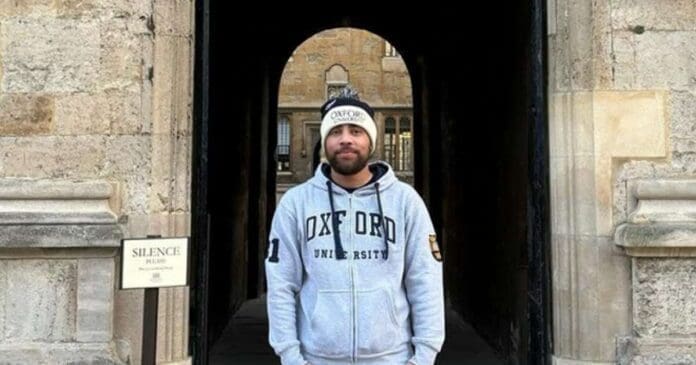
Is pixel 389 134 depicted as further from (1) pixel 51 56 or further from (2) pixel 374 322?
(2) pixel 374 322

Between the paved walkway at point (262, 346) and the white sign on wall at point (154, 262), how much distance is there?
10.7 feet

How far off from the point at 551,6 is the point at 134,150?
7.89 feet

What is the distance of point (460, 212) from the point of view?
9.20 metres

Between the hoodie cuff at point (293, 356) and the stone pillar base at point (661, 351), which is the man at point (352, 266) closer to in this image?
the hoodie cuff at point (293, 356)

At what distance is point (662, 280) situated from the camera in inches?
147

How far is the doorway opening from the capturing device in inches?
160

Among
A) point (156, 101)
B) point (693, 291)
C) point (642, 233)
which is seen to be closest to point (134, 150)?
point (156, 101)

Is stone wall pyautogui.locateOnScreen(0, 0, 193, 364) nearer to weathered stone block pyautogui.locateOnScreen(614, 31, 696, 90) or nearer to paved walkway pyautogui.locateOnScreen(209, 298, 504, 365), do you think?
weathered stone block pyautogui.locateOnScreen(614, 31, 696, 90)

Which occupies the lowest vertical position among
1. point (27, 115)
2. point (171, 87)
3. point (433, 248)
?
point (433, 248)

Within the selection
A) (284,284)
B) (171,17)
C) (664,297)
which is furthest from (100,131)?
(664,297)

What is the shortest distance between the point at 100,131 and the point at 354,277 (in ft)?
6.69

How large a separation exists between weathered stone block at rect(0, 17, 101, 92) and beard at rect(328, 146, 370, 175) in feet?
6.44

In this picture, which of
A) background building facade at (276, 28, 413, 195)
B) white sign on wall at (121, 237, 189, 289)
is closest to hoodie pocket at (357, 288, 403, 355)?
white sign on wall at (121, 237, 189, 289)

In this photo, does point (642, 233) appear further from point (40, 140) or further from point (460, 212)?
point (460, 212)
